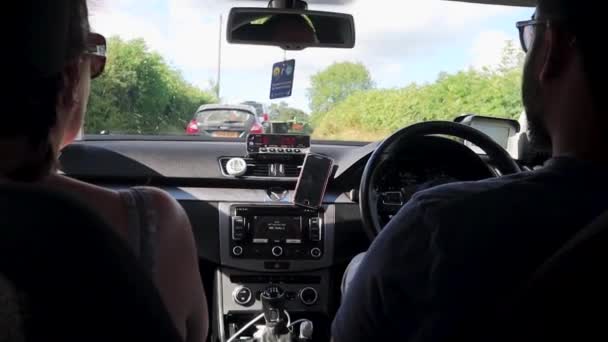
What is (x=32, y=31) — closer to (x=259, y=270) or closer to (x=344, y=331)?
(x=344, y=331)

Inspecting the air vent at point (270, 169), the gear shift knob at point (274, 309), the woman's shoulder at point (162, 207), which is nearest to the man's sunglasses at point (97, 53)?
the woman's shoulder at point (162, 207)

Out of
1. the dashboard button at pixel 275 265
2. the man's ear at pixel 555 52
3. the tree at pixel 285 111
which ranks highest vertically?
the man's ear at pixel 555 52

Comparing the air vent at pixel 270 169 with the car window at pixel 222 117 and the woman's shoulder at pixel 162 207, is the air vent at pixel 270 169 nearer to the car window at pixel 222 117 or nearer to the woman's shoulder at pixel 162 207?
the car window at pixel 222 117

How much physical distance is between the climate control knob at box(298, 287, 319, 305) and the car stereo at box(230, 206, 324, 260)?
0.30 metres

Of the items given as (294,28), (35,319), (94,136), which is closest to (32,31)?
(35,319)

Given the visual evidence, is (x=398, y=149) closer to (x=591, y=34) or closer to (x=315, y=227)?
(x=315, y=227)

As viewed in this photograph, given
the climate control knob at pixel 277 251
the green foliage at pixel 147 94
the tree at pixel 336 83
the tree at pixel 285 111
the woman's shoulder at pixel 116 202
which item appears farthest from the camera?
the tree at pixel 336 83

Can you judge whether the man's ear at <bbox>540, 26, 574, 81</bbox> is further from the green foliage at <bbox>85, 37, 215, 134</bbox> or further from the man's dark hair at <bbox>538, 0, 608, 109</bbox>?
the green foliage at <bbox>85, 37, 215, 134</bbox>

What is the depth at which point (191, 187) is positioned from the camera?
14.2 ft

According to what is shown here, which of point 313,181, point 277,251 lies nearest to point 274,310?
point 277,251

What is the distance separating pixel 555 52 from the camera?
67.4 inches

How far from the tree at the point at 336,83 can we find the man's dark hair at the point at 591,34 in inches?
288

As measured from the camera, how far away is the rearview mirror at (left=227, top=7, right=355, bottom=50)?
3631mm

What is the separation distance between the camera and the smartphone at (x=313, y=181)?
4.12 metres
